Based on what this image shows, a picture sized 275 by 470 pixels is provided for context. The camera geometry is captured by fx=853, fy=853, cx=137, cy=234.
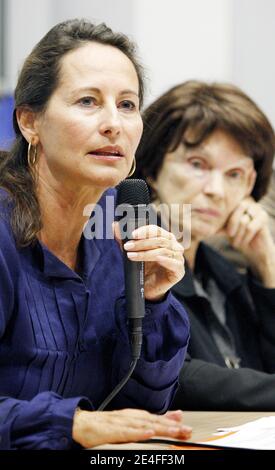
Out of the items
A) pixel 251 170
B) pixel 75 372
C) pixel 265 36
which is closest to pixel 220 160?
pixel 251 170

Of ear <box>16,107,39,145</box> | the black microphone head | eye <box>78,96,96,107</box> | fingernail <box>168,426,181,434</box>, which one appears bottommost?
fingernail <box>168,426,181,434</box>

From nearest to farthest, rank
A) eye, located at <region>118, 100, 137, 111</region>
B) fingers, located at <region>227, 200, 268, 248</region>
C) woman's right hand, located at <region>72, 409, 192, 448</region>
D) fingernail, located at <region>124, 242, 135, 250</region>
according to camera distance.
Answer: woman's right hand, located at <region>72, 409, 192, 448</region> < fingernail, located at <region>124, 242, 135, 250</region> < eye, located at <region>118, 100, 137, 111</region> < fingers, located at <region>227, 200, 268, 248</region>

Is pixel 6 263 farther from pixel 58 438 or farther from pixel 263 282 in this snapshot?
pixel 263 282

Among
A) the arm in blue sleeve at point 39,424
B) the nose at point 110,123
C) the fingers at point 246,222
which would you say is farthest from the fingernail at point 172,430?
the fingers at point 246,222

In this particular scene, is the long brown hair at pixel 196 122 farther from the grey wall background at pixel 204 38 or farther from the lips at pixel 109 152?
the grey wall background at pixel 204 38

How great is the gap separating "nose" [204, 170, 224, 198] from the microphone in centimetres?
71

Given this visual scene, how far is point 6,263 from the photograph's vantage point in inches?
54.8

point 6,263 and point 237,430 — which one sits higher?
point 6,263

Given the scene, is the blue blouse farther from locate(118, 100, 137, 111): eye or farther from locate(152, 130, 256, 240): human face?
locate(152, 130, 256, 240): human face

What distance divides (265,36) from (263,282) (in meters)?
1.66

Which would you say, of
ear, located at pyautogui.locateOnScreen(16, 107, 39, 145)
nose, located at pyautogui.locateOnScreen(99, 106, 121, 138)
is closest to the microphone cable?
nose, located at pyautogui.locateOnScreen(99, 106, 121, 138)

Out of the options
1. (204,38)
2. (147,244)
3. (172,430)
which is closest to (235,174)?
(147,244)

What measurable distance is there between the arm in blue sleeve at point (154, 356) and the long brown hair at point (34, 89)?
243 millimetres

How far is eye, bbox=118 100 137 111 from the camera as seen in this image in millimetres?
1484
